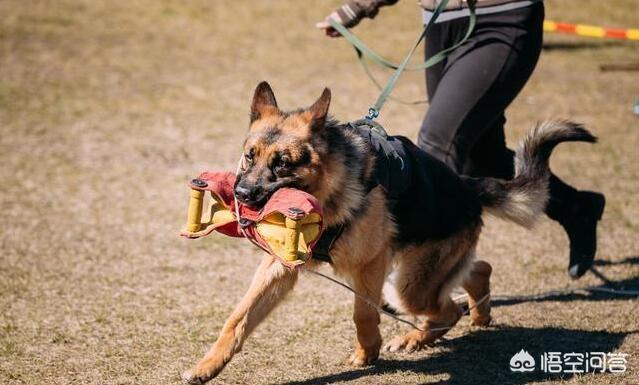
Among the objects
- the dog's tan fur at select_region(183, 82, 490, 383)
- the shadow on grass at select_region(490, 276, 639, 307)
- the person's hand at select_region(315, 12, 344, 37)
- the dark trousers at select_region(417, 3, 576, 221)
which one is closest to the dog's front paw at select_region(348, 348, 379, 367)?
the dog's tan fur at select_region(183, 82, 490, 383)

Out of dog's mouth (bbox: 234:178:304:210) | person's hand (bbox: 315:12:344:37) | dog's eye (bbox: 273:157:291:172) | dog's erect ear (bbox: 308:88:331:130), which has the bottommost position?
dog's mouth (bbox: 234:178:304:210)

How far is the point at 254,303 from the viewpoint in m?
3.99

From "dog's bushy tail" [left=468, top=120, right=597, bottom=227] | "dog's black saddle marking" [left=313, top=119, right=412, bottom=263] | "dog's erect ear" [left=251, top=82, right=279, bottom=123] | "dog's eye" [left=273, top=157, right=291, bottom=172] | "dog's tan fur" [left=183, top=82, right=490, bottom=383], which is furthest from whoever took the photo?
"dog's bushy tail" [left=468, top=120, right=597, bottom=227]

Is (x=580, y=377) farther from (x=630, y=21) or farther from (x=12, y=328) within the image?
(x=630, y=21)

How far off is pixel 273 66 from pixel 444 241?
835 cm

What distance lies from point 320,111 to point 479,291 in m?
1.70

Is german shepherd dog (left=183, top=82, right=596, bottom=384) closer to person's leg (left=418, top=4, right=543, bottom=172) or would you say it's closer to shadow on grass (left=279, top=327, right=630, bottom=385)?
shadow on grass (left=279, top=327, right=630, bottom=385)

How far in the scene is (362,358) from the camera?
436 cm

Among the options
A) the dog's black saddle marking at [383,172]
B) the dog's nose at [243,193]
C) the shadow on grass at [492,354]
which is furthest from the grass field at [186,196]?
the dog's nose at [243,193]

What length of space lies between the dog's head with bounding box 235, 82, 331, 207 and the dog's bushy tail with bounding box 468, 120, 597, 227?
1.24m

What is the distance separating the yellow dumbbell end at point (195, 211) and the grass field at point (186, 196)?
839 mm

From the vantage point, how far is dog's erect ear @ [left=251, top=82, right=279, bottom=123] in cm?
413

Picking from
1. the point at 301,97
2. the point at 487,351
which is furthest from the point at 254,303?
the point at 301,97

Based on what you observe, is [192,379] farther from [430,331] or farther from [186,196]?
[186,196]
